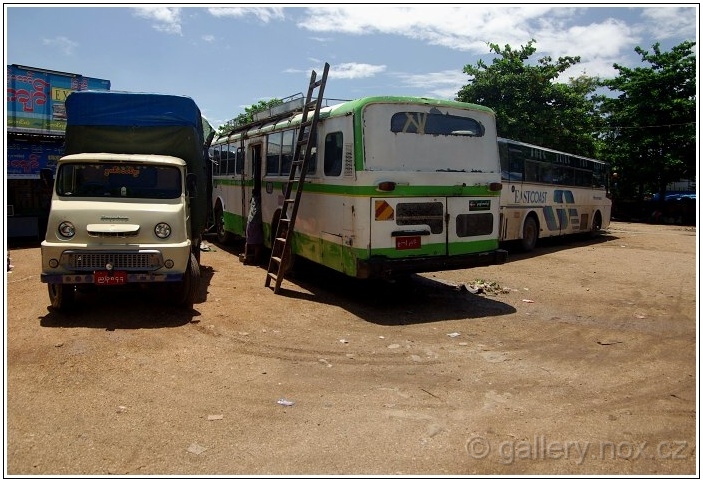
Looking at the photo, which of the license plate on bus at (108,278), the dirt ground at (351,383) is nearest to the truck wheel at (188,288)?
the dirt ground at (351,383)

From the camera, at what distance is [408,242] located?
314 inches

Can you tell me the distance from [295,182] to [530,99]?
19.8 meters

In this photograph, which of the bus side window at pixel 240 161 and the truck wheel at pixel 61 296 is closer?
the truck wheel at pixel 61 296

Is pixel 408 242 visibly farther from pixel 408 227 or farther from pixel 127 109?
pixel 127 109

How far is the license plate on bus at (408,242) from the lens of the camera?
7.91 m

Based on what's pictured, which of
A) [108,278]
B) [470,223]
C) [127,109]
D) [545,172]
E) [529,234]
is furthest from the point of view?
[545,172]

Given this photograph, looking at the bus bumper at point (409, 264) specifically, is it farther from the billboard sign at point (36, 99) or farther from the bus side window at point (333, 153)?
the billboard sign at point (36, 99)

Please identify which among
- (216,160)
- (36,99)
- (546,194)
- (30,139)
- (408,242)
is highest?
(36,99)

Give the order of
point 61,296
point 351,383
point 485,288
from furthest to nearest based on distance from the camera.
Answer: point 485,288
point 61,296
point 351,383

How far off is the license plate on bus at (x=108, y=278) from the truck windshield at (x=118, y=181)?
52.8 inches

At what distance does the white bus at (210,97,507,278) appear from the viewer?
25.4 ft

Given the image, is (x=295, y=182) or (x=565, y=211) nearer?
(x=295, y=182)

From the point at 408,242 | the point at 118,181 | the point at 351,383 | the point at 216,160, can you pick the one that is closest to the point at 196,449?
the point at 351,383
